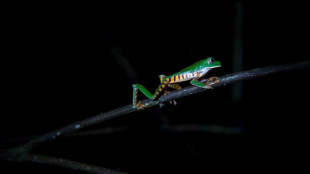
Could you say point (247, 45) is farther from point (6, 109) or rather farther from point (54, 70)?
point (6, 109)

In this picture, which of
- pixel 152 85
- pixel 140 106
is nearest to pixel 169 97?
pixel 140 106

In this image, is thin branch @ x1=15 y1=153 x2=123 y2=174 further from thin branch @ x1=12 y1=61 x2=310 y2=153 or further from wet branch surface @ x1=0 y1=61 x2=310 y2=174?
thin branch @ x1=12 y1=61 x2=310 y2=153

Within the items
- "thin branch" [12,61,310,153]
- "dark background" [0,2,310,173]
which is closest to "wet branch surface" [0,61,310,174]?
"thin branch" [12,61,310,153]

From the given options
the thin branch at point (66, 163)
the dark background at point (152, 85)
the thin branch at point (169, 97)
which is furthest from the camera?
the dark background at point (152, 85)

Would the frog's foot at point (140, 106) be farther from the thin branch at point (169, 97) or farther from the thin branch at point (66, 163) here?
the thin branch at point (66, 163)

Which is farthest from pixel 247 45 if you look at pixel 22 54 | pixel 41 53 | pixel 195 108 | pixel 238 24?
pixel 22 54

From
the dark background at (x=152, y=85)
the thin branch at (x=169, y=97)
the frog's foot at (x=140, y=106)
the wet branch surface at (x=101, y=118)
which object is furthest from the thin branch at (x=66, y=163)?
the dark background at (x=152, y=85)
